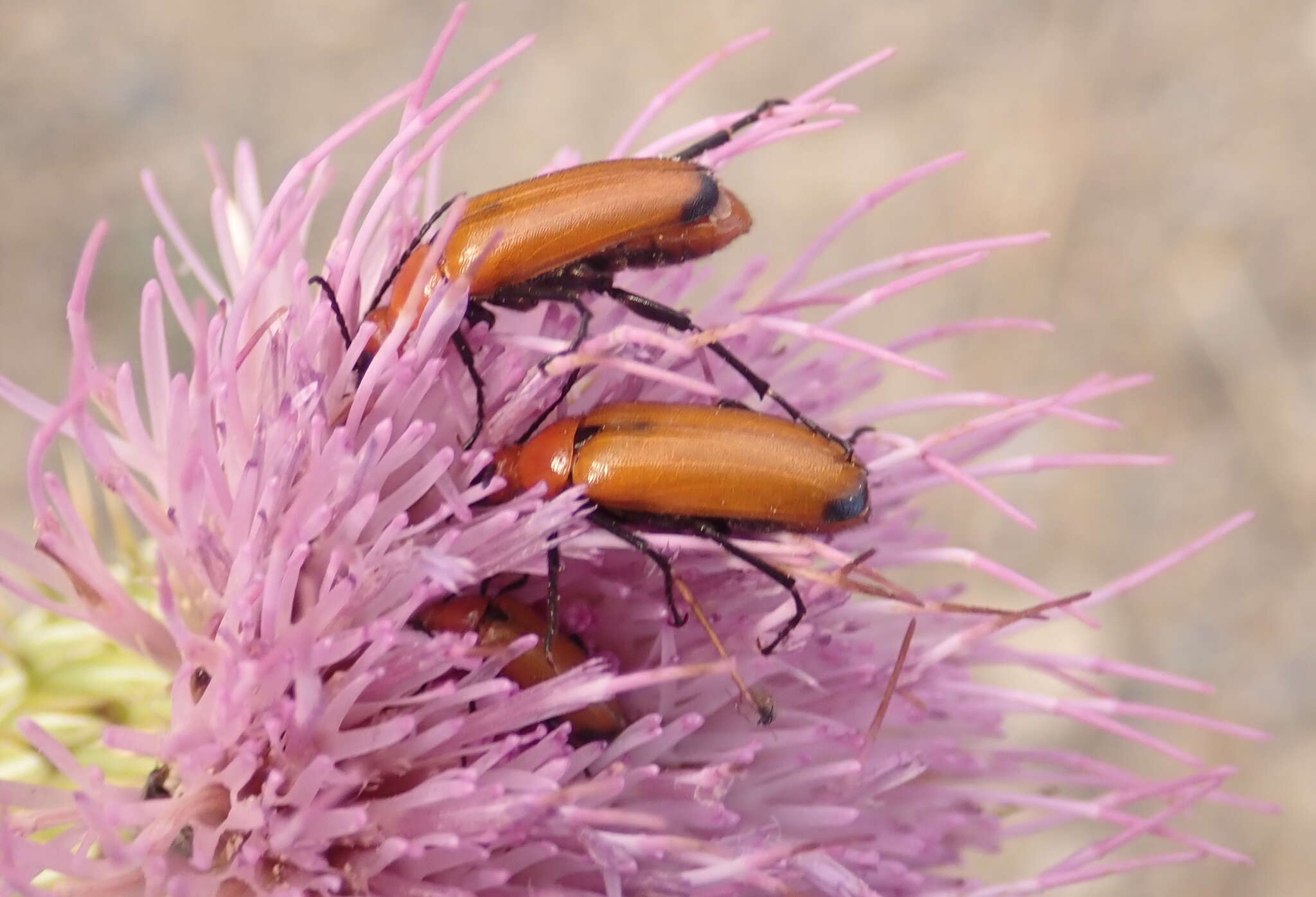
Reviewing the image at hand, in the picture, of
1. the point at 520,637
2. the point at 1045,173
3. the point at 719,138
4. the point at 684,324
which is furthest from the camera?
the point at 1045,173

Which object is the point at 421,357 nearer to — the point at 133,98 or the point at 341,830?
the point at 341,830

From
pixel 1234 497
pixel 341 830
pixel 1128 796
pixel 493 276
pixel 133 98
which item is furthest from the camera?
pixel 1234 497

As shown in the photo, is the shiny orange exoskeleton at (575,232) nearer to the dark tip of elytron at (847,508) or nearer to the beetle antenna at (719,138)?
the beetle antenna at (719,138)

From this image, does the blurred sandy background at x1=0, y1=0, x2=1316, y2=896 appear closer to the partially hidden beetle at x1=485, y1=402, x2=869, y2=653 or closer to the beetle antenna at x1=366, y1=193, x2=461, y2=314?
the beetle antenna at x1=366, y1=193, x2=461, y2=314

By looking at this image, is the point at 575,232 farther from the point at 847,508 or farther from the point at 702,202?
the point at 847,508

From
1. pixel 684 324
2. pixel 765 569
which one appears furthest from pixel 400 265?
pixel 765 569

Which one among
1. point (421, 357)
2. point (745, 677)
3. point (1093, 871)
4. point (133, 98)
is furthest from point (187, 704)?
point (133, 98)
